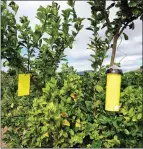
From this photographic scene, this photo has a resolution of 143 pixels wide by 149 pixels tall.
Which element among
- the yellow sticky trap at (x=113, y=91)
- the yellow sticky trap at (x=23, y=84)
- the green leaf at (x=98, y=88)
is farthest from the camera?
the green leaf at (x=98, y=88)

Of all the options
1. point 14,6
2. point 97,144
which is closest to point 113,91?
point 97,144

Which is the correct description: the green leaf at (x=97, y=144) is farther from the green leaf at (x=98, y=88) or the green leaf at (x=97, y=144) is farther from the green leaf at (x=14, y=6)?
the green leaf at (x=14, y=6)

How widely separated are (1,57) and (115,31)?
42.1 inches

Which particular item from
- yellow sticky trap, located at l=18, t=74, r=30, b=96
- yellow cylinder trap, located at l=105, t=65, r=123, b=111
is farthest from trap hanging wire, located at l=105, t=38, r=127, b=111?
yellow sticky trap, located at l=18, t=74, r=30, b=96

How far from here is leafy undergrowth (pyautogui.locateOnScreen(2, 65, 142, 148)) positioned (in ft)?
10.9

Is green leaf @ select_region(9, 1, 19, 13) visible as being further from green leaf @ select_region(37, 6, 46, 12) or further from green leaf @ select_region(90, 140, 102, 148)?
green leaf @ select_region(90, 140, 102, 148)

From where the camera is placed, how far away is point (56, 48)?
3535 millimetres

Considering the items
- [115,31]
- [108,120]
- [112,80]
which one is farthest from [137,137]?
[115,31]

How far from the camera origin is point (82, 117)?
11.3 feet

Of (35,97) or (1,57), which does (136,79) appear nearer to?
(35,97)

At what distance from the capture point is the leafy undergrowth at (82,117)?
3.32m

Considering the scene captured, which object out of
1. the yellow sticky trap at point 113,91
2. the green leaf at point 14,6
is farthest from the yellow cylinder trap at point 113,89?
the green leaf at point 14,6

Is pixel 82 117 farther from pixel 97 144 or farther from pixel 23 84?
pixel 23 84

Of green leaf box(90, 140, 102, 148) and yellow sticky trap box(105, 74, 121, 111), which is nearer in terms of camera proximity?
yellow sticky trap box(105, 74, 121, 111)
